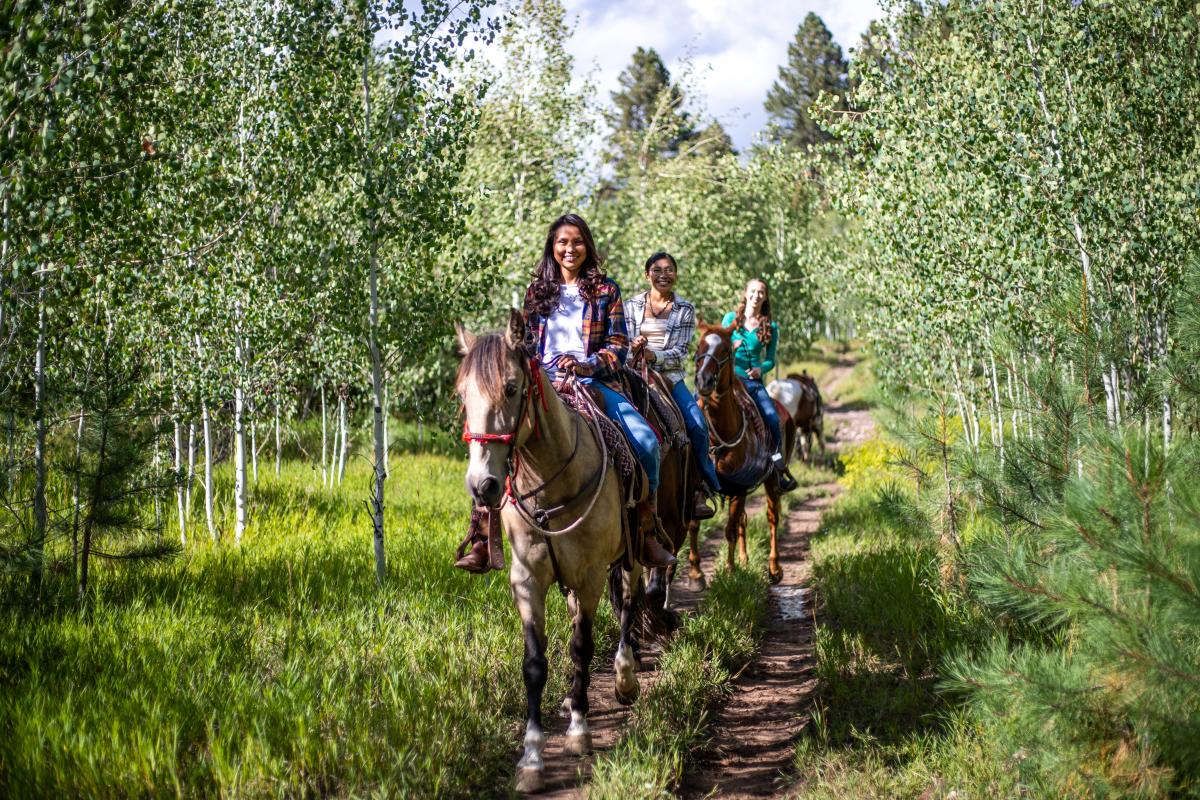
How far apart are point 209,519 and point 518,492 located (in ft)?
19.4

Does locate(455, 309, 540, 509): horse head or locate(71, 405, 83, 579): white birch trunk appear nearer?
locate(455, 309, 540, 509): horse head

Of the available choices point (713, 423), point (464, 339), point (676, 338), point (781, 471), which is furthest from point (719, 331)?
point (464, 339)

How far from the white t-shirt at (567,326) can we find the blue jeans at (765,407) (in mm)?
4518

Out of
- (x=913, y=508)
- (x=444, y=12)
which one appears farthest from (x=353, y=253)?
(x=913, y=508)

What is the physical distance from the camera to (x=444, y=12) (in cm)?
775

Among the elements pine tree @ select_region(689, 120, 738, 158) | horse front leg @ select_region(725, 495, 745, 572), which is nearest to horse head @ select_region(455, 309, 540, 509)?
horse front leg @ select_region(725, 495, 745, 572)

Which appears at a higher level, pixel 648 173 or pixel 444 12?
pixel 648 173

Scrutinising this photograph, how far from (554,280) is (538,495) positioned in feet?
5.23

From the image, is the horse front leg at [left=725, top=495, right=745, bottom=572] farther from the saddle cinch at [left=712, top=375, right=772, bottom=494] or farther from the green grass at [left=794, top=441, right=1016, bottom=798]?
the green grass at [left=794, top=441, right=1016, bottom=798]

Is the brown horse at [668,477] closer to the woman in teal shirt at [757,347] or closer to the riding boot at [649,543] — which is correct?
the riding boot at [649,543]

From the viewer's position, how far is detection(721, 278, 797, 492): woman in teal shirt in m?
9.62

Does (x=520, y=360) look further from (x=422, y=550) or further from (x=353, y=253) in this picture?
(x=422, y=550)

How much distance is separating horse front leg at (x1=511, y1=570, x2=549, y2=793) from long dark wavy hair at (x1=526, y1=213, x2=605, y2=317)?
5.92ft

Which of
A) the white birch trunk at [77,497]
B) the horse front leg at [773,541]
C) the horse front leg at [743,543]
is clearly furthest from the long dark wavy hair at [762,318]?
the white birch trunk at [77,497]
